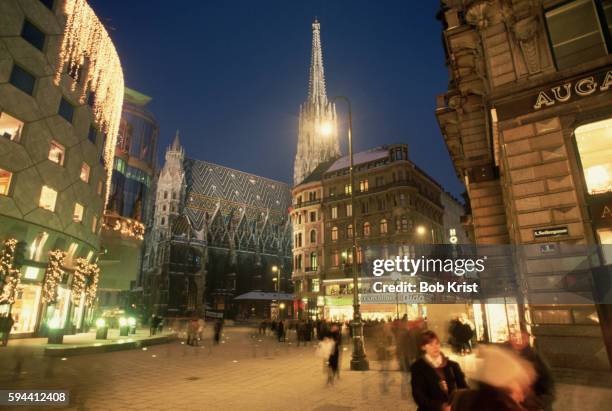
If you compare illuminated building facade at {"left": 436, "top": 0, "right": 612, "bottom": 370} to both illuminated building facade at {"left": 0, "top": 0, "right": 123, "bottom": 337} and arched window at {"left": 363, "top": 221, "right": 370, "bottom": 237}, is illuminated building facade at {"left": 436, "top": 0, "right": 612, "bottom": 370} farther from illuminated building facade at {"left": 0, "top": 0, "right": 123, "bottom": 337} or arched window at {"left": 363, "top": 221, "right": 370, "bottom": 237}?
arched window at {"left": 363, "top": 221, "right": 370, "bottom": 237}

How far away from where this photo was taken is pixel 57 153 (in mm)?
23641

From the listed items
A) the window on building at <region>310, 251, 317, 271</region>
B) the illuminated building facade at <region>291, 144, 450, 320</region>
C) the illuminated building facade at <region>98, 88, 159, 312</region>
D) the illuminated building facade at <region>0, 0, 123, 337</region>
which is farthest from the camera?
the window on building at <region>310, 251, 317, 271</region>

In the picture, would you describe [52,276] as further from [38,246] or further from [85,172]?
[85,172]

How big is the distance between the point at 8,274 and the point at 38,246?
3.32m

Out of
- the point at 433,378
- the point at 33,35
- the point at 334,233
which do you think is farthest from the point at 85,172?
the point at 334,233

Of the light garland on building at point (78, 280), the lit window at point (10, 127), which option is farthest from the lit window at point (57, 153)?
the light garland on building at point (78, 280)

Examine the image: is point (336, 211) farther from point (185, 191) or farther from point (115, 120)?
point (185, 191)

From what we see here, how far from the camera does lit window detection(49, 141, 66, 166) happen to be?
22995 millimetres

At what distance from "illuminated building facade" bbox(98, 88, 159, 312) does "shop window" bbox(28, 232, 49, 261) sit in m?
16.9

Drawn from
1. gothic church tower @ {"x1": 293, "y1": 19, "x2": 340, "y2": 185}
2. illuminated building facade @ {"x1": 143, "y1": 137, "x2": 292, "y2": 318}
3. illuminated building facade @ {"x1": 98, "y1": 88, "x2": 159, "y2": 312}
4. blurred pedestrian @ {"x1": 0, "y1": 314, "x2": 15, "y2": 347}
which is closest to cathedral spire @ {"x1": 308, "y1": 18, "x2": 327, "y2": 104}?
gothic church tower @ {"x1": 293, "y1": 19, "x2": 340, "y2": 185}

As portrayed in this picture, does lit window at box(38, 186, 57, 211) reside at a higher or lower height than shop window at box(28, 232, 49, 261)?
higher

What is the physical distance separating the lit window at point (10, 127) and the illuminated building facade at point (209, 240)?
198 feet

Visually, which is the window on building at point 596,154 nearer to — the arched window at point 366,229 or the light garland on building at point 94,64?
the light garland on building at point 94,64

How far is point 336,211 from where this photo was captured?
53438 millimetres
